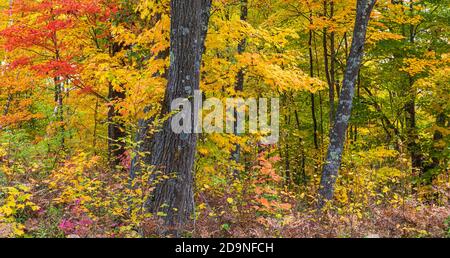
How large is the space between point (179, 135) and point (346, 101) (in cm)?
412

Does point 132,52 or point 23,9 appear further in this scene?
point 23,9

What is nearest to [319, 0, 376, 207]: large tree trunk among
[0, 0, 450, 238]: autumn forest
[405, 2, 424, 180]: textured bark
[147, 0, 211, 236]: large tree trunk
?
[0, 0, 450, 238]: autumn forest

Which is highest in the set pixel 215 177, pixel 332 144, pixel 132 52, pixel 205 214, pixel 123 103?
pixel 132 52

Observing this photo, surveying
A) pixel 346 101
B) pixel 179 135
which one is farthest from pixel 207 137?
pixel 346 101

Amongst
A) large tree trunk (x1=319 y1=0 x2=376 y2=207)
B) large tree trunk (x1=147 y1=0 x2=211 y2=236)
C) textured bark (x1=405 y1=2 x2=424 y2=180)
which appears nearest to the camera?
large tree trunk (x1=147 y1=0 x2=211 y2=236)

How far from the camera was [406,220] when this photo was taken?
22.5 ft

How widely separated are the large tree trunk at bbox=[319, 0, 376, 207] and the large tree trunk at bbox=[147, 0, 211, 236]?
338cm

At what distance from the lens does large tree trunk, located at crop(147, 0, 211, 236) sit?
6.35 meters

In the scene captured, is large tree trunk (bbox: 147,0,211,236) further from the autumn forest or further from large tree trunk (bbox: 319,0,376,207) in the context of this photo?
large tree trunk (bbox: 319,0,376,207)

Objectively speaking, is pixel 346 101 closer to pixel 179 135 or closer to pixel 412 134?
pixel 179 135

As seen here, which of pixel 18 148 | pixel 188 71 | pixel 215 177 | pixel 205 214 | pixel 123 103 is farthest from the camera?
pixel 18 148

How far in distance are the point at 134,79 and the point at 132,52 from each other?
3.82 ft
